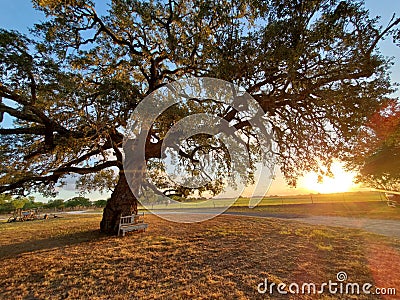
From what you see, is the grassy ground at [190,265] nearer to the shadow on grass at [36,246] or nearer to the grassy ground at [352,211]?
the shadow on grass at [36,246]

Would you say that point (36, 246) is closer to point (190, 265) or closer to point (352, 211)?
point (190, 265)

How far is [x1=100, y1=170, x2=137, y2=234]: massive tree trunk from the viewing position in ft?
29.8

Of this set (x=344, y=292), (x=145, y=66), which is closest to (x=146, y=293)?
(x=344, y=292)

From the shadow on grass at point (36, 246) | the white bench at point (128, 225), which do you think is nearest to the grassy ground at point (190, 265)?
the shadow on grass at point (36, 246)

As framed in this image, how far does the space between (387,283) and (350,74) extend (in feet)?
14.9

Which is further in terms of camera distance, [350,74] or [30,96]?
[30,96]

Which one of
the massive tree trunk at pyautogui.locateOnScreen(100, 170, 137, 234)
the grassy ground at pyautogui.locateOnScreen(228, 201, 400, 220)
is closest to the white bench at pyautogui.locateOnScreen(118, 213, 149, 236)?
the massive tree trunk at pyautogui.locateOnScreen(100, 170, 137, 234)

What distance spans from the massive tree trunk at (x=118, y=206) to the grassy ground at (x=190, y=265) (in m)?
1.40

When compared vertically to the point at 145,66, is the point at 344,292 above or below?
below

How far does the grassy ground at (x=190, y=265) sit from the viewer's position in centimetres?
377

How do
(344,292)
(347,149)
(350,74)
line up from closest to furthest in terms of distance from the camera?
(344,292)
(350,74)
(347,149)

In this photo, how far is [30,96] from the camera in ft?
19.5

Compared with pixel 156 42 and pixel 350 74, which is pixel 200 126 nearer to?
pixel 156 42

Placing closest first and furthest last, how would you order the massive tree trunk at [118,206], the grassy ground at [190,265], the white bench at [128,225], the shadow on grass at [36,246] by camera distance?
1. the grassy ground at [190,265]
2. the shadow on grass at [36,246]
3. the white bench at [128,225]
4. the massive tree trunk at [118,206]
